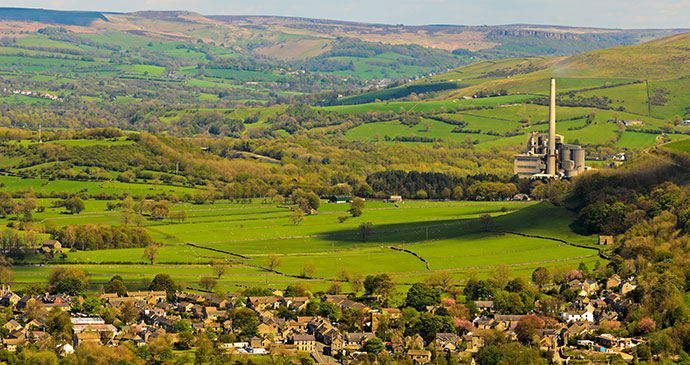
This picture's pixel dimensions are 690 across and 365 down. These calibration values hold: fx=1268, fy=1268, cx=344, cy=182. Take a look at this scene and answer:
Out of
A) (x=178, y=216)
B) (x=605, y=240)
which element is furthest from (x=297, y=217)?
(x=605, y=240)

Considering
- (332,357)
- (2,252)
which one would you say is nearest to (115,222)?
(2,252)

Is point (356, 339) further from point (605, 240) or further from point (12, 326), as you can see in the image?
point (605, 240)

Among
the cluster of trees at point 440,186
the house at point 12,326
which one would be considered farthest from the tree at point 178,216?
the house at point 12,326

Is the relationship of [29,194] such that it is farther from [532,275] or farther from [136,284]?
[532,275]

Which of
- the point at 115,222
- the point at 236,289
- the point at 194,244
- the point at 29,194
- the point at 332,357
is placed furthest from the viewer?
the point at 29,194

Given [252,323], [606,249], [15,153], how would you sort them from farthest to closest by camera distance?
[15,153]
[606,249]
[252,323]
